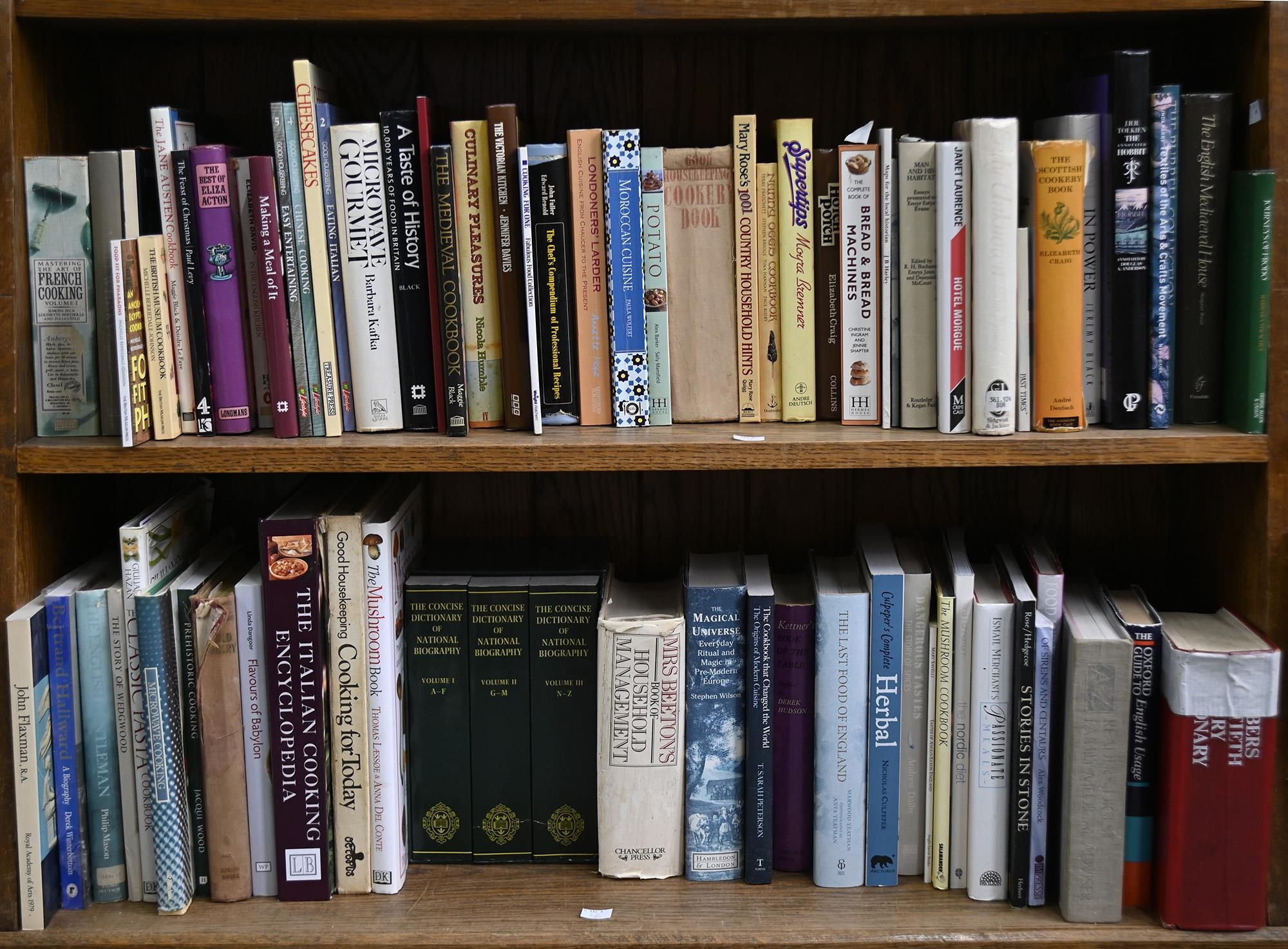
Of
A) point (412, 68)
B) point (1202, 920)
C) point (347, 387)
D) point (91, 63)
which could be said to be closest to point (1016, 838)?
point (1202, 920)

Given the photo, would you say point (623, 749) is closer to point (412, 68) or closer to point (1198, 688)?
point (1198, 688)

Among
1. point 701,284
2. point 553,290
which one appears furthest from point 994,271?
point 553,290

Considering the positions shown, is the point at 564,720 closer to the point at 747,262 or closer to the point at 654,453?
the point at 654,453

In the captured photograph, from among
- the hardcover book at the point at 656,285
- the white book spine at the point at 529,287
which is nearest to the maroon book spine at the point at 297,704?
the white book spine at the point at 529,287

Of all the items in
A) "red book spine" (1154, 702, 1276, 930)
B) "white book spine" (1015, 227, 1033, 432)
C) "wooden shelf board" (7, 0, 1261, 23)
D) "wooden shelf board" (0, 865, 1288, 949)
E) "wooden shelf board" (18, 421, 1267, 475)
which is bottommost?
"wooden shelf board" (0, 865, 1288, 949)

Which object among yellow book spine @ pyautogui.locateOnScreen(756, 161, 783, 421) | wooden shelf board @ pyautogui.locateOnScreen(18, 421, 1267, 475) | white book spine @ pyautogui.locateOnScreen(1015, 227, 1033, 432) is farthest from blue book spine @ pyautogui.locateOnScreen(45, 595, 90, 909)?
white book spine @ pyautogui.locateOnScreen(1015, 227, 1033, 432)

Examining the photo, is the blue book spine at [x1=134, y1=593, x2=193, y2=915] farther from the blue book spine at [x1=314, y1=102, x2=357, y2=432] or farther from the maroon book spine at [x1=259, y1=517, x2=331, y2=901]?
the blue book spine at [x1=314, y1=102, x2=357, y2=432]

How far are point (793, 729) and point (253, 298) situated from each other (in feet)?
2.15

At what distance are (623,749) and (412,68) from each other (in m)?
0.74

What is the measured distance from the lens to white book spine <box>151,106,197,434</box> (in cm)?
109

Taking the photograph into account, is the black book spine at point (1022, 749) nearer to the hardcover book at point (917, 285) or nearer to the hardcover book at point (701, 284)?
the hardcover book at point (917, 285)

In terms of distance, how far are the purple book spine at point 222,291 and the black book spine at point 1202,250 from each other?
0.86 meters

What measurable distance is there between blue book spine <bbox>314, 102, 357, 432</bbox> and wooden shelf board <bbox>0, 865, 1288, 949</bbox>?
1.52 ft

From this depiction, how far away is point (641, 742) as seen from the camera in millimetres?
1165
